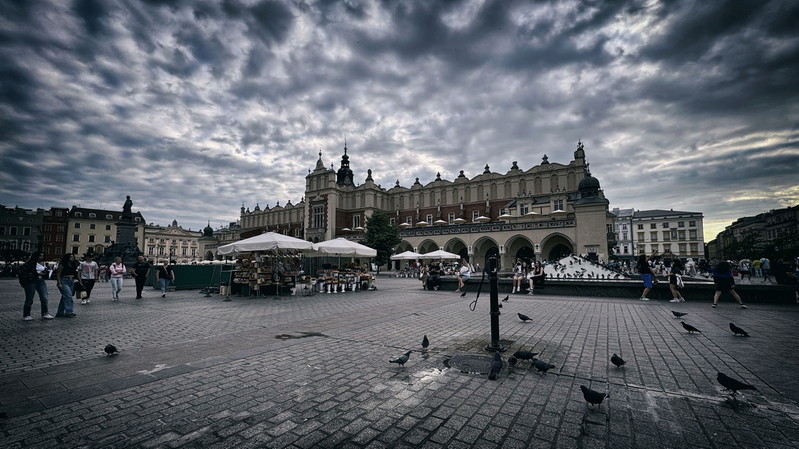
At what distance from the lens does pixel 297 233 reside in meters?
64.9

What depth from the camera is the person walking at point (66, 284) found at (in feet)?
28.1

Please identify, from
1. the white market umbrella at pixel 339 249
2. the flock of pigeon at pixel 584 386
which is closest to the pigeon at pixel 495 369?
the flock of pigeon at pixel 584 386

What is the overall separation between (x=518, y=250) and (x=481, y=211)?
9.42 metres

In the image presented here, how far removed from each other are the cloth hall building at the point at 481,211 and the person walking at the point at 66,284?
25.5 metres

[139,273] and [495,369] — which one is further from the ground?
[139,273]

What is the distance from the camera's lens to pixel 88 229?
76.8 m

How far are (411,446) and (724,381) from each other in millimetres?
3159

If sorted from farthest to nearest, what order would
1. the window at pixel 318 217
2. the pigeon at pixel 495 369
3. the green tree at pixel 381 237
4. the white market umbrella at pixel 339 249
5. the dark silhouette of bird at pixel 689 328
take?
the window at pixel 318 217 → the green tree at pixel 381 237 → the white market umbrella at pixel 339 249 → the dark silhouette of bird at pixel 689 328 → the pigeon at pixel 495 369

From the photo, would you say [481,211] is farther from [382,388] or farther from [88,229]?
[88,229]

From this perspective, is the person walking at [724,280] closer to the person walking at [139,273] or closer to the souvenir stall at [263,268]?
the souvenir stall at [263,268]

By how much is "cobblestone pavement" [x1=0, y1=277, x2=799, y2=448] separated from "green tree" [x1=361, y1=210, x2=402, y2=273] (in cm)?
3356

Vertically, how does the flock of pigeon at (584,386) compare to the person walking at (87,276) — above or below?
below

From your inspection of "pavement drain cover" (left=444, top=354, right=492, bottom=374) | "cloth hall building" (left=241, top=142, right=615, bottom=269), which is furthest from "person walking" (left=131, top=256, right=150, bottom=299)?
"cloth hall building" (left=241, top=142, right=615, bottom=269)

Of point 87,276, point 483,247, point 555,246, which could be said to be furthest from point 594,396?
point 555,246
